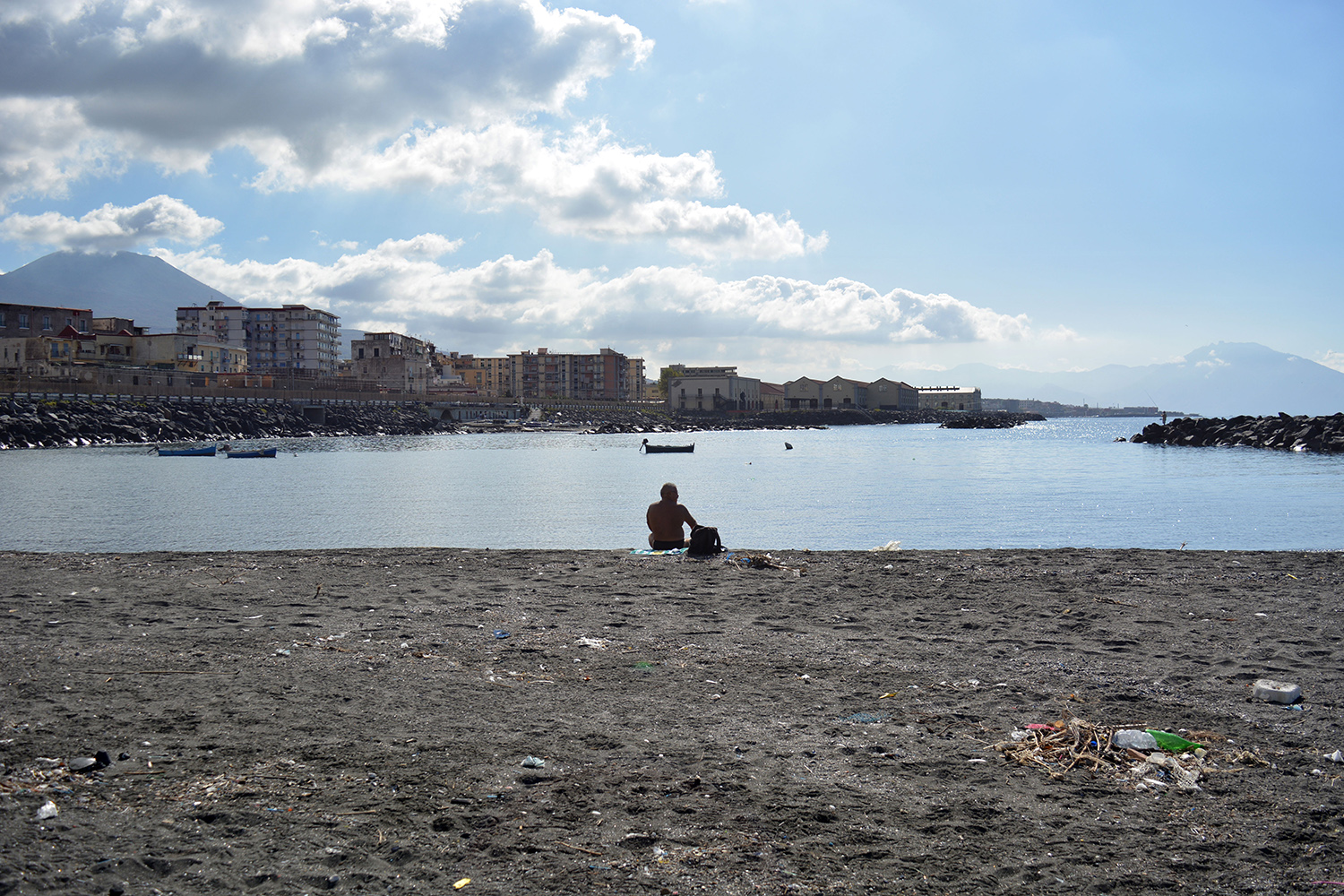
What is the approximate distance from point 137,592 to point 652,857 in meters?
10.3

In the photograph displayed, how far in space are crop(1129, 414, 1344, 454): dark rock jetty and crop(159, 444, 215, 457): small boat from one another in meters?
92.6

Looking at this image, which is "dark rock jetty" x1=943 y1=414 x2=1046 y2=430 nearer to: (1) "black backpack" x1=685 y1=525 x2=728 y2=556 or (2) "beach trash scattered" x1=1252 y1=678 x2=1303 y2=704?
(1) "black backpack" x1=685 y1=525 x2=728 y2=556

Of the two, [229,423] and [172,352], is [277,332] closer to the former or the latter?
[172,352]

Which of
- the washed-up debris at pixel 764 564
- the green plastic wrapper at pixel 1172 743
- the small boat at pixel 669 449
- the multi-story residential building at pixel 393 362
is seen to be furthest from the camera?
the multi-story residential building at pixel 393 362

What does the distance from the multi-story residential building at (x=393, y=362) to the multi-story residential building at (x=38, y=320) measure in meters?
47.5

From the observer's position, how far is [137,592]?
11.7m

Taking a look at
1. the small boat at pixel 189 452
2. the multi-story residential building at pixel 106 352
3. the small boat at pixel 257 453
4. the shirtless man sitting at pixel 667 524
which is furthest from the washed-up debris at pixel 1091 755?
the multi-story residential building at pixel 106 352

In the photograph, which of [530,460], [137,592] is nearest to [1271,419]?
[530,460]

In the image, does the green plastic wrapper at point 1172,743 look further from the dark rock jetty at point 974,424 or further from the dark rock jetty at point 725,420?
the dark rock jetty at point 974,424

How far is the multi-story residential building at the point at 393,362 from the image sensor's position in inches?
6609

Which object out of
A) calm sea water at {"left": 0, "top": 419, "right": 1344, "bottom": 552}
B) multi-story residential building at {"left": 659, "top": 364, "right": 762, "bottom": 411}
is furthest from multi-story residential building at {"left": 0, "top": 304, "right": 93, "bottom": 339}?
multi-story residential building at {"left": 659, "top": 364, "right": 762, "bottom": 411}

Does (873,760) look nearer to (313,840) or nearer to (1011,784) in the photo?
(1011,784)

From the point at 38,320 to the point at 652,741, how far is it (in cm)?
14169

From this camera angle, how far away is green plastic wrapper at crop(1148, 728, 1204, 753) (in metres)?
5.89
